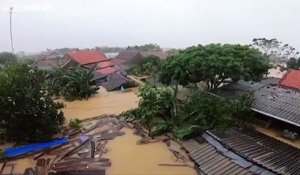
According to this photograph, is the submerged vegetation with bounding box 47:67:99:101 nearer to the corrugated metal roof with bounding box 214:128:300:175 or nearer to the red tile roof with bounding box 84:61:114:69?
the red tile roof with bounding box 84:61:114:69

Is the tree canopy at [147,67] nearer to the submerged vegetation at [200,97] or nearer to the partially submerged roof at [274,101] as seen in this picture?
the submerged vegetation at [200,97]

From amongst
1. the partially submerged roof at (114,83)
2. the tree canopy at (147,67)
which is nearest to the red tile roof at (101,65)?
the tree canopy at (147,67)

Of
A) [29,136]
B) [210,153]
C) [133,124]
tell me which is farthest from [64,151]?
[210,153]

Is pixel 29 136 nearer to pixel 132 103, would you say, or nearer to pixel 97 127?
pixel 97 127

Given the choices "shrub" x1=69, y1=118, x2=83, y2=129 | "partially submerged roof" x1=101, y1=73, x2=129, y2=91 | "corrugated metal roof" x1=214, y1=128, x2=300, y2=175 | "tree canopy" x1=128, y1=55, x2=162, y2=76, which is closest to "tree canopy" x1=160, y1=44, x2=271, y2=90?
"corrugated metal roof" x1=214, y1=128, x2=300, y2=175

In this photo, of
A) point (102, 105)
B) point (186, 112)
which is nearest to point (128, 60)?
point (102, 105)

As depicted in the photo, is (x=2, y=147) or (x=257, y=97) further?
(x=257, y=97)

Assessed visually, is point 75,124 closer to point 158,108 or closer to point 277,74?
point 158,108
